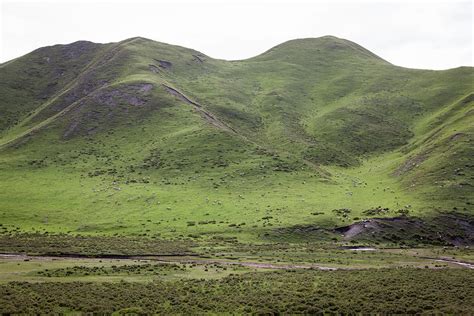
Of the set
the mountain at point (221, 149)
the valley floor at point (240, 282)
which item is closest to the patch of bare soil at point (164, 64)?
the mountain at point (221, 149)

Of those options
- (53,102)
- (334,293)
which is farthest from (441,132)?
(53,102)

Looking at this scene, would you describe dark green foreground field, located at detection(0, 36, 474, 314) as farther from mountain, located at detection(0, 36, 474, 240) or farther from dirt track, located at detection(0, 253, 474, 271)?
mountain, located at detection(0, 36, 474, 240)

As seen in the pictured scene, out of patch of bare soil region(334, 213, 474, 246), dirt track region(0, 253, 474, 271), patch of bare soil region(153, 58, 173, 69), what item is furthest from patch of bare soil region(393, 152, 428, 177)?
patch of bare soil region(153, 58, 173, 69)

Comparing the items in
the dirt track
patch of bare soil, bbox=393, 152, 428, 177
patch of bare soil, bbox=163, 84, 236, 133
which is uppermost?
patch of bare soil, bbox=163, 84, 236, 133

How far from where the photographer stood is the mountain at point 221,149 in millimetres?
84688

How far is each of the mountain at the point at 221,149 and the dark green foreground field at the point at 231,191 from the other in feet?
1.88

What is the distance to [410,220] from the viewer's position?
78.1 meters

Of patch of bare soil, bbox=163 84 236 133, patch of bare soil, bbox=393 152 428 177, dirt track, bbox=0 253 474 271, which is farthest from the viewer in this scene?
patch of bare soil, bbox=163 84 236 133

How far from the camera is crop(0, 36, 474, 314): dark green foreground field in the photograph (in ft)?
141

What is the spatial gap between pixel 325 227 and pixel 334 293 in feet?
122

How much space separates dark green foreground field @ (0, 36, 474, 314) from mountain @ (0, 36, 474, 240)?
1.88 ft

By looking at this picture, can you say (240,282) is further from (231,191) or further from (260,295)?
(231,191)

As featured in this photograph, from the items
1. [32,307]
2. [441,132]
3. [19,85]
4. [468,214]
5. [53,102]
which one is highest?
[19,85]

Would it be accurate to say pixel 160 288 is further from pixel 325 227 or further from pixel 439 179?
pixel 439 179
